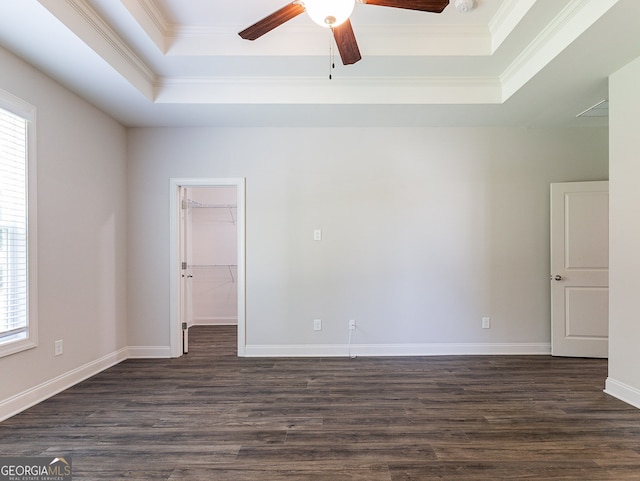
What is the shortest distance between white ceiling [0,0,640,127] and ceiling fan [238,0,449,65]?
25.2 inches

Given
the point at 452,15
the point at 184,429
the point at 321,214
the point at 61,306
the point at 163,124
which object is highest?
the point at 452,15

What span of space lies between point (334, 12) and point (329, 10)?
3 centimetres

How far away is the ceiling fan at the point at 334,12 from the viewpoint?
1.62 metres

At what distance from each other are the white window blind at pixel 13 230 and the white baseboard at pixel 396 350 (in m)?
2.01

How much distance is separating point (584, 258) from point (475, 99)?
2.13 metres

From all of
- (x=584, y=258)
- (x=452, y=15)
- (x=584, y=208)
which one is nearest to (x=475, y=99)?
(x=452, y=15)

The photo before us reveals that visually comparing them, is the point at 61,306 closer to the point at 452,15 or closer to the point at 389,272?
the point at 389,272

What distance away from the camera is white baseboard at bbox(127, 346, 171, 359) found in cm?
363

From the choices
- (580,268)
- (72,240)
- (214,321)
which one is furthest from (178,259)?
(580,268)

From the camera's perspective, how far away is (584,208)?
3508 millimetres

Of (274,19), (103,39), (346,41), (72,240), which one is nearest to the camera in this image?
(274,19)

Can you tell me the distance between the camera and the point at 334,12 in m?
1.63

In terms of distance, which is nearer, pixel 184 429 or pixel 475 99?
pixel 184 429

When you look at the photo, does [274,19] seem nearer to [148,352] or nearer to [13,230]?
[13,230]
